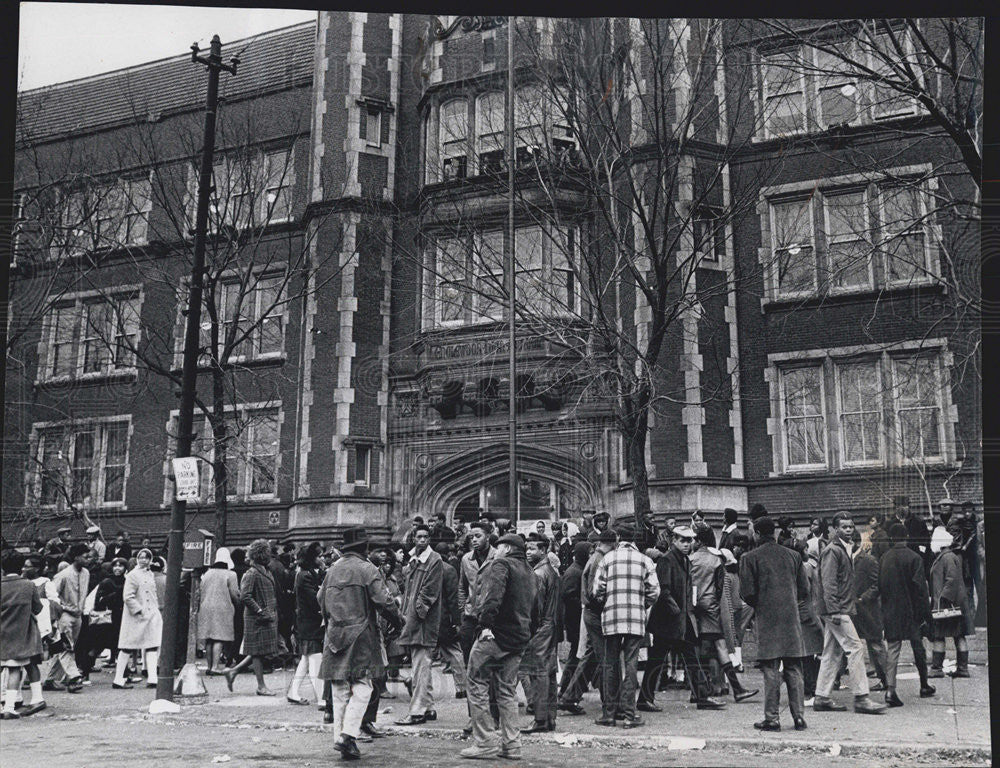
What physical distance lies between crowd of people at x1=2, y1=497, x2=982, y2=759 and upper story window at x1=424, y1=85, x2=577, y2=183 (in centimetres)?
558

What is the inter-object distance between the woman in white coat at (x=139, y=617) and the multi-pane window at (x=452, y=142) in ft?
23.7

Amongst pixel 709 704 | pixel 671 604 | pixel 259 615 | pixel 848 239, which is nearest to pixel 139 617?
pixel 259 615

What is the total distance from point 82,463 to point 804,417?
9.77 m

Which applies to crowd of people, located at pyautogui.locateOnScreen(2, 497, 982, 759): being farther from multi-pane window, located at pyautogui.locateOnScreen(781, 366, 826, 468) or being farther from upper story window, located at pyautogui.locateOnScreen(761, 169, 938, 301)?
upper story window, located at pyautogui.locateOnScreen(761, 169, 938, 301)

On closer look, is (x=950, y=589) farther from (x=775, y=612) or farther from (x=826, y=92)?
(x=826, y=92)

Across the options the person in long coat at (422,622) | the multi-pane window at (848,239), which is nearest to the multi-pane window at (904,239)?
the multi-pane window at (848,239)

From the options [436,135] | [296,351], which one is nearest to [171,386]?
[296,351]

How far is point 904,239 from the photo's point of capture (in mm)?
11273

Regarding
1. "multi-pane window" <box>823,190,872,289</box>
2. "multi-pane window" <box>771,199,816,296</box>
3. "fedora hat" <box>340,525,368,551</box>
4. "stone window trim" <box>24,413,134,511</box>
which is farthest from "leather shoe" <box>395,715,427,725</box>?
"multi-pane window" <box>771,199,816,296</box>

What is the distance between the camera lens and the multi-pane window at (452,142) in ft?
51.5

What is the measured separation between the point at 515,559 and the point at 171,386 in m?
9.43

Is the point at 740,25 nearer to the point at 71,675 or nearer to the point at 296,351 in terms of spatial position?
the point at 296,351

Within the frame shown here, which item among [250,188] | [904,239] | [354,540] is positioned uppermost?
[250,188]

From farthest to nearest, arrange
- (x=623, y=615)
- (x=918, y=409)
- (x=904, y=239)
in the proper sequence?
(x=904, y=239)
(x=918, y=409)
(x=623, y=615)
